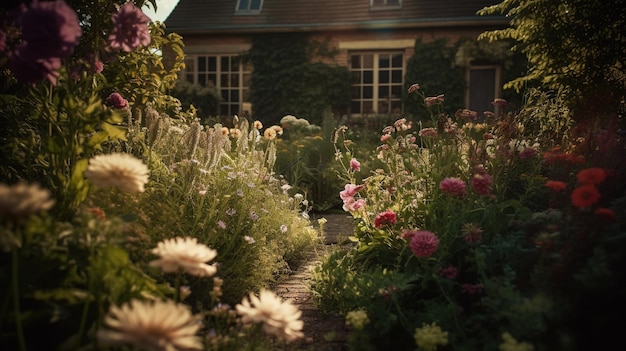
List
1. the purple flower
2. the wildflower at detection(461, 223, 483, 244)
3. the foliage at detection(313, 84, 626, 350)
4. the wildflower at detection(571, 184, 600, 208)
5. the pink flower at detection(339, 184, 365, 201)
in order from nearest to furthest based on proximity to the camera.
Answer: the purple flower → the foliage at detection(313, 84, 626, 350) → the wildflower at detection(571, 184, 600, 208) → the wildflower at detection(461, 223, 483, 244) → the pink flower at detection(339, 184, 365, 201)

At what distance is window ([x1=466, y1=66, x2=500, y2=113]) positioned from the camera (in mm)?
11258

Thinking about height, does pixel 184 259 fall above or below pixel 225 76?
below

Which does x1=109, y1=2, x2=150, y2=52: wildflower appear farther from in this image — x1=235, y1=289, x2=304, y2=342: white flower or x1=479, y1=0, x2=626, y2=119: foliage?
x1=479, y1=0, x2=626, y2=119: foliage

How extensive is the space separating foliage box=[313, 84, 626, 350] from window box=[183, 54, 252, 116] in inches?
380

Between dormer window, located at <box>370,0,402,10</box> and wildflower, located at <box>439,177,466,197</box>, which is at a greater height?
dormer window, located at <box>370,0,402,10</box>

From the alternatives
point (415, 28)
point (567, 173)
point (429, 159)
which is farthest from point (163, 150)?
point (415, 28)

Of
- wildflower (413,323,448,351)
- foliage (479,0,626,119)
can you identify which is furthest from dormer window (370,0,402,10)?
wildflower (413,323,448,351)

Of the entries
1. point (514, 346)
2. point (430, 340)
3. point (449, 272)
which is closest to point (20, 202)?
point (430, 340)

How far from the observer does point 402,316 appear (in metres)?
2.06

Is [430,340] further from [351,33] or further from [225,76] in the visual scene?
[225,76]

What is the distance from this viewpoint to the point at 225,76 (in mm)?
12719

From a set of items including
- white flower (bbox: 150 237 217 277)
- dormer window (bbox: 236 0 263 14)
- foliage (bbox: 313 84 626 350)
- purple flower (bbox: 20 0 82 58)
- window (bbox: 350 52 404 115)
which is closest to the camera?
white flower (bbox: 150 237 217 277)

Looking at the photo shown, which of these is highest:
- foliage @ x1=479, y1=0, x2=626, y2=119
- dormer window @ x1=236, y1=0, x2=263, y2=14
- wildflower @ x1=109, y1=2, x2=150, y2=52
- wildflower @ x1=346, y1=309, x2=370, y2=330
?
dormer window @ x1=236, y1=0, x2=263, y2=14

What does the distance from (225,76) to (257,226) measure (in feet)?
33.6
